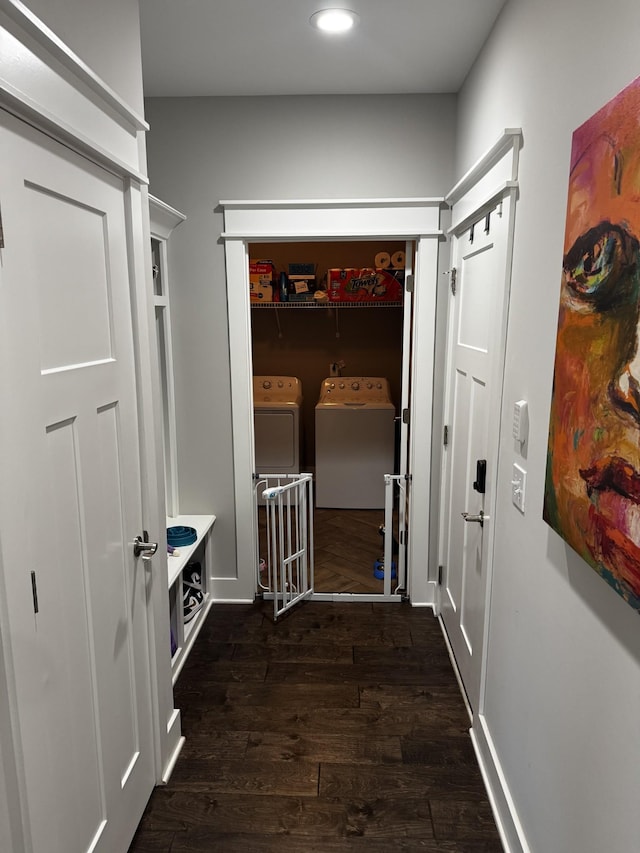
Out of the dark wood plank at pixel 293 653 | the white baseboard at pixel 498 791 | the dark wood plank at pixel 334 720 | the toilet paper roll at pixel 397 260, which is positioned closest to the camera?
the white baseboard at pixel 498 791

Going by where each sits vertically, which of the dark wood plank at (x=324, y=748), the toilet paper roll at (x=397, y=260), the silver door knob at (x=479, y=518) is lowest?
the dark wood plank at (x=324, y=748)

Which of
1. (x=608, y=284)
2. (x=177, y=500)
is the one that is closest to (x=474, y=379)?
(x=608, y=284)

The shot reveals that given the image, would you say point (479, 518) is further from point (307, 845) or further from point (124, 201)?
point (124, 201)

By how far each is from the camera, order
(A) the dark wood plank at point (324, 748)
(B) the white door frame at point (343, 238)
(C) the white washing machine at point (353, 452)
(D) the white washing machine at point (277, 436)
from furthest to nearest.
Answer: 1. (D) the white washing machine at point (277, 436)
2. (C) the white washing machine at point (353, 452)
3. (B) the white door frame at point (343, 238)
4. (A) the dark wood plank at point (324, 748)

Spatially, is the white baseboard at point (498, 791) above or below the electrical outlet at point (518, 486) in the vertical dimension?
below

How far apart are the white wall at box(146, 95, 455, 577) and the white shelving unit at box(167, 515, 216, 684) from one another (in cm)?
113

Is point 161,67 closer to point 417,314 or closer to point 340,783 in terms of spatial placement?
point 417,314

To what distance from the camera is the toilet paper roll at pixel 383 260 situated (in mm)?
4242

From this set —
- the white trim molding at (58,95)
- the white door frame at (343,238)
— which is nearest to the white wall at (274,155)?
the white door frame at (343,238)

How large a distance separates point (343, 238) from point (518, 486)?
1.68 meters

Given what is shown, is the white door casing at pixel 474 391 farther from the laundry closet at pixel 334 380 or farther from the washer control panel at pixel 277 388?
the washer control panel at pixel 277 388

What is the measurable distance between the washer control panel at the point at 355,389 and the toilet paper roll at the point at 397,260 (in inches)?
41.1

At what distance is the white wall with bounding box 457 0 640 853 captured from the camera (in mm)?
1050

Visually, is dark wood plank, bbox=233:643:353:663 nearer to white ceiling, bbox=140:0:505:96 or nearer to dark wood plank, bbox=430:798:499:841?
dark wood plank, bbox=430:798:499:841
